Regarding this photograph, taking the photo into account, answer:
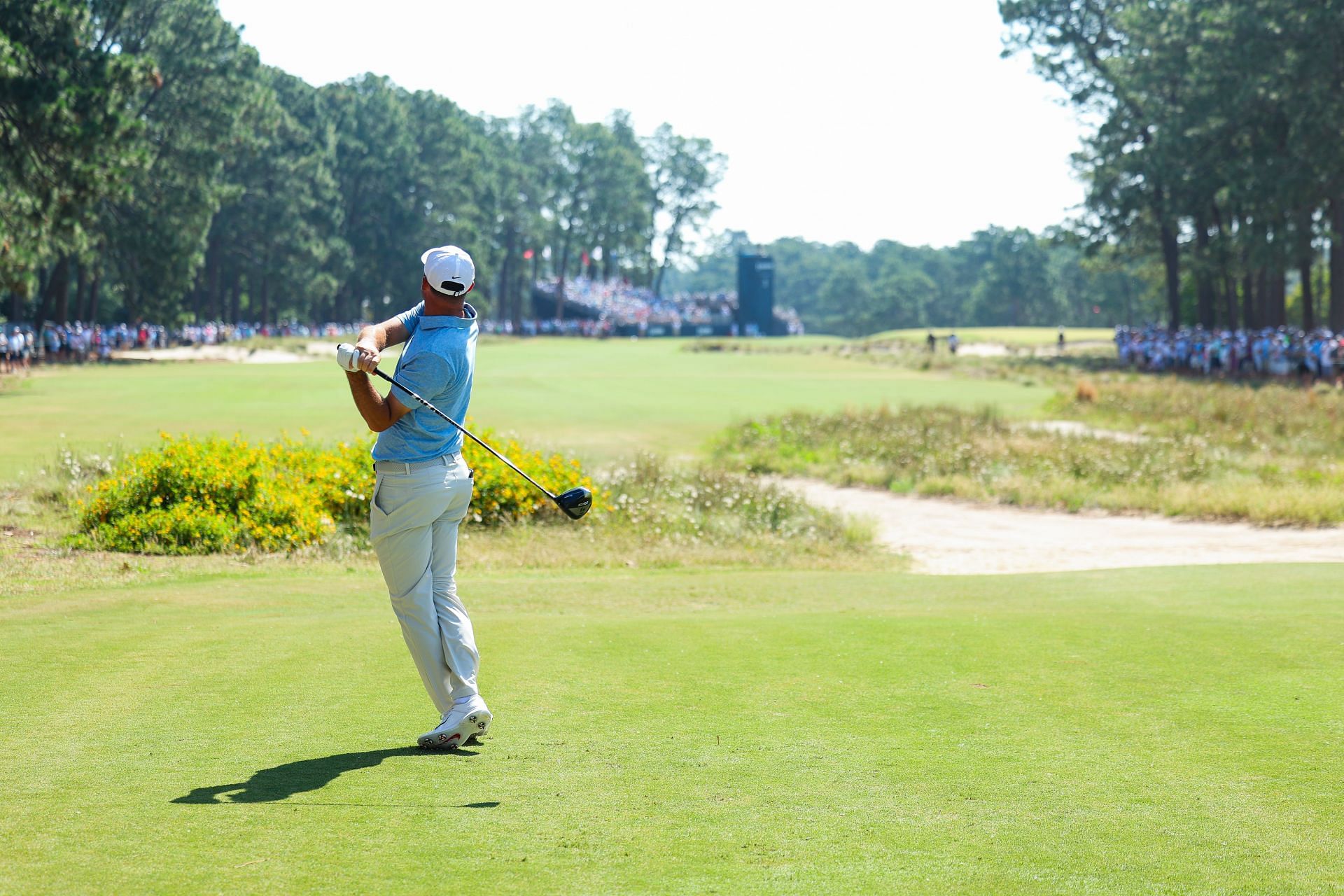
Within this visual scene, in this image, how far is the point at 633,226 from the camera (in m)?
164

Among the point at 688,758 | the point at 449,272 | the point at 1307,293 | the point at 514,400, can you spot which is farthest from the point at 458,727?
the point at 1307,293

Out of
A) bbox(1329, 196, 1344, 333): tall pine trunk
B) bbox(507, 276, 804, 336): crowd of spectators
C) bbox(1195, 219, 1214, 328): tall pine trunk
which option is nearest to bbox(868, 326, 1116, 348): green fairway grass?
bbox(507, 276, 804, 336): crowd of spectators

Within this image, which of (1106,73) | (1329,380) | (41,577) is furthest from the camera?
(1106,73)

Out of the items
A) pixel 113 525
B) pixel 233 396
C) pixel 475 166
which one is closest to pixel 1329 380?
pixel 233 396

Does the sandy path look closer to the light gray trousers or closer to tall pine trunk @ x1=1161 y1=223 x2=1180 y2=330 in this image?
the light gray trousers

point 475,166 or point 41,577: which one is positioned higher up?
point 475,166

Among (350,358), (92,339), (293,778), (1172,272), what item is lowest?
(293,778)

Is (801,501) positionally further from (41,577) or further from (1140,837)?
(1140,837)

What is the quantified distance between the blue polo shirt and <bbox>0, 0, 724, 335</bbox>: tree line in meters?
32.7

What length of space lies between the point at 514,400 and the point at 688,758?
1341 inches

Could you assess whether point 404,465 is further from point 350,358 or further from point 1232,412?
point 1232,412

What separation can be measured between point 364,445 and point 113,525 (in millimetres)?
3952

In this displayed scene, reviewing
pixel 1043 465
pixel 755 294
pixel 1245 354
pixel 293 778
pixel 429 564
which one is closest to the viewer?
pixel 293 778

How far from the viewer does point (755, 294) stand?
450 ft
